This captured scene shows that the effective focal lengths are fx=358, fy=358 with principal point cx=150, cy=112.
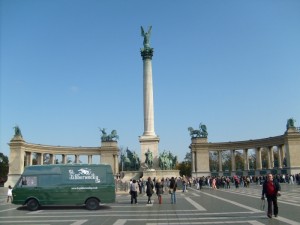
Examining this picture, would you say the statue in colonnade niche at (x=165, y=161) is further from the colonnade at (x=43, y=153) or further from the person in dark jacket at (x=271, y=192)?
the colonnade at (x=43, y=153)

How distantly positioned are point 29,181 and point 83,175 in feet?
11.7

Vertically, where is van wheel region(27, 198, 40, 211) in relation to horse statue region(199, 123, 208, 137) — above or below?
below

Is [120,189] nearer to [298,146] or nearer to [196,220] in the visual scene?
[196,220]

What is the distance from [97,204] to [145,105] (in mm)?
38852

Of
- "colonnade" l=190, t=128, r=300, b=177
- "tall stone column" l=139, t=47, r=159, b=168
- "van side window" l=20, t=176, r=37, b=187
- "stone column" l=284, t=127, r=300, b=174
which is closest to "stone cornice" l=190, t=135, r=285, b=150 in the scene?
"colonnade" l=190, t=128, r=300, b=177

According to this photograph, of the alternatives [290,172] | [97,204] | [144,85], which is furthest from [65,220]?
[290,172]

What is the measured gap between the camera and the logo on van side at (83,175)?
23.6 meters

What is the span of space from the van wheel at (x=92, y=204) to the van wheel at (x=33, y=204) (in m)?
3.30

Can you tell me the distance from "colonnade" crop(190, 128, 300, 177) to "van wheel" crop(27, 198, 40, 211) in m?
69.1

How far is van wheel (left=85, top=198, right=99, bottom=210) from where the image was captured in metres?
23.1

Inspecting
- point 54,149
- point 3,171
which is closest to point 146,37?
point 54,149

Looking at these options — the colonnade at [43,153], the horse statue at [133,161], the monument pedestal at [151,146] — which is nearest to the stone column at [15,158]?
the colonnade at [43,153]

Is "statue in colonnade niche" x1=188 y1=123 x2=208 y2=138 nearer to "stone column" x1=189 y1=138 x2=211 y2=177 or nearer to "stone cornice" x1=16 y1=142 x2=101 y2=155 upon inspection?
"stone column" x1=189 y1=138 x2=211 y2=177

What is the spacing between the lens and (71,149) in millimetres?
96562
